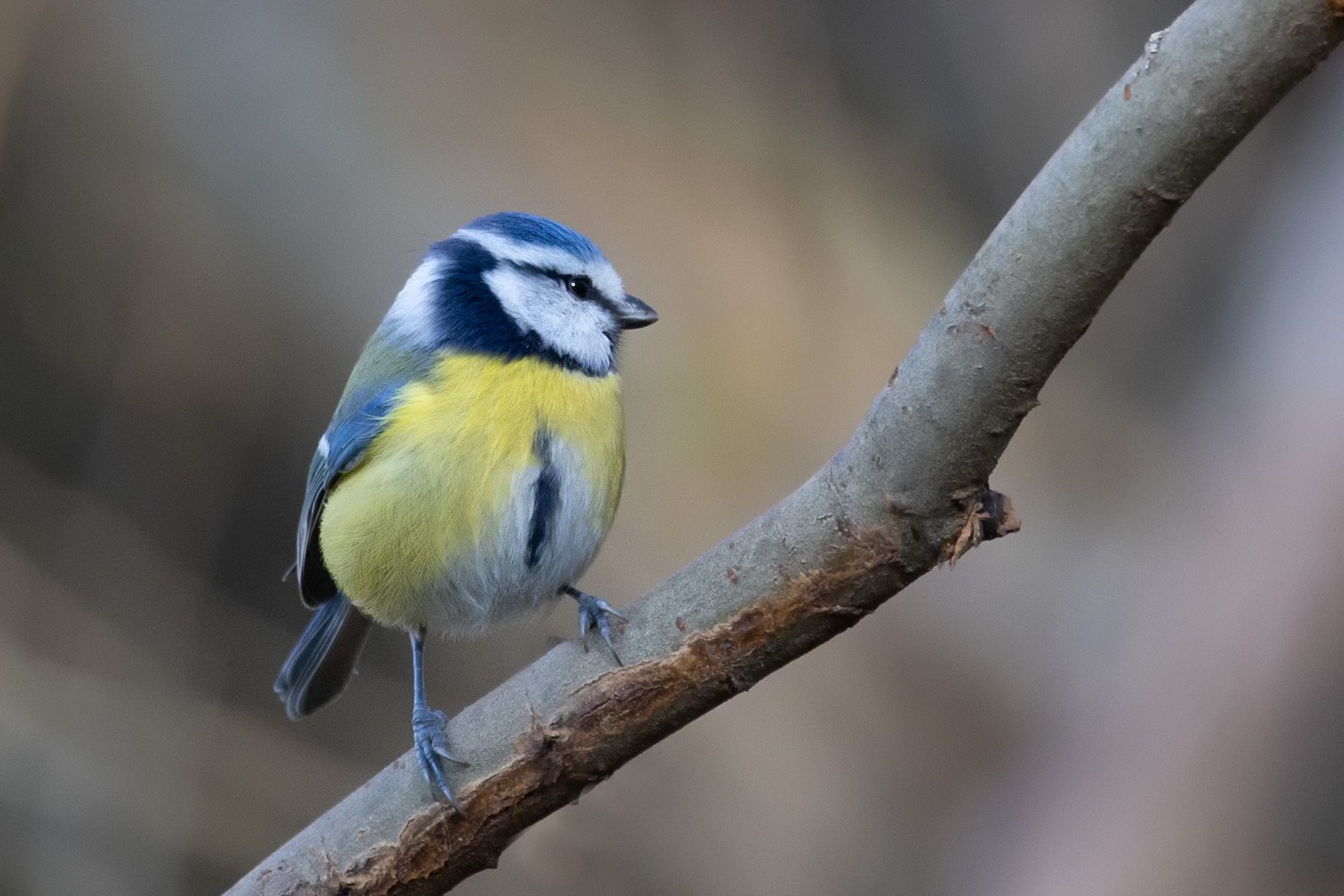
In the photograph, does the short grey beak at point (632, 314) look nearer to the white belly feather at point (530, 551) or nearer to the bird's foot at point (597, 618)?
the white belly feather at point (530, 551)

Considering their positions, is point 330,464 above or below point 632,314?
below

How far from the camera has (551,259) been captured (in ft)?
6.82

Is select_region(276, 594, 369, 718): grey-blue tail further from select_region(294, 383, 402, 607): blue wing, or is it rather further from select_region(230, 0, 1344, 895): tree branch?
select_region(230, 0, 1344, 895): tree branch

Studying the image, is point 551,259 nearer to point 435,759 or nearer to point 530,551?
point 530,551

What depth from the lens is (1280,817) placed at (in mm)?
2689

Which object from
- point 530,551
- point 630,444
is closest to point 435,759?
point 530,551

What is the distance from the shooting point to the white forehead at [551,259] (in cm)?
208

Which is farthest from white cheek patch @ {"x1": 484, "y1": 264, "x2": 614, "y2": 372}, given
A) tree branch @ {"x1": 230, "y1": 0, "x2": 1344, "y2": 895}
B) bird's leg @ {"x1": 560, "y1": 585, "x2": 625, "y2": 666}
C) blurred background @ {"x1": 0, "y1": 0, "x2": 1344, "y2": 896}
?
blurred background @ {"x1": 0, "y1": 0, "x2": 1344, "y2": 896}

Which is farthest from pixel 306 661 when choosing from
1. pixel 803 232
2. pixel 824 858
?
pixel 803 232

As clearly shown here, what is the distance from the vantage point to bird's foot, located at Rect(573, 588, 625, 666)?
1.44m

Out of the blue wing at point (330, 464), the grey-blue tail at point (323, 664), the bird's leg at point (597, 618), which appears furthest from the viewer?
the grey-blue tail at point (323, 664)

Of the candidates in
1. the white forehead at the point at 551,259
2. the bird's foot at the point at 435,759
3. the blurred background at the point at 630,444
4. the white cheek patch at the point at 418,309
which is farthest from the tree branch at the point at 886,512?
the blurred background at the point at 630,444

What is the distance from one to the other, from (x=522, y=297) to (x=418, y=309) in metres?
0.18

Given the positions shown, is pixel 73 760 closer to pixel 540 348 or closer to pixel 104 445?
pixel 104 445
